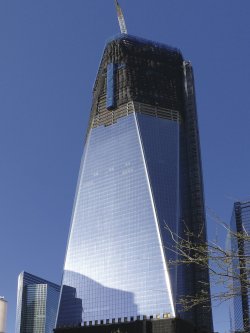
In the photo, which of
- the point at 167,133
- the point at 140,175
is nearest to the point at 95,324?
the point at 140,175

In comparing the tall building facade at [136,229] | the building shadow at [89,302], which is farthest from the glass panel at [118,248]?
the tall building facade at [136,229]

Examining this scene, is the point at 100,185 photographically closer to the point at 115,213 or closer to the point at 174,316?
the point at 115,213

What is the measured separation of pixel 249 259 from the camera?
10.9 m

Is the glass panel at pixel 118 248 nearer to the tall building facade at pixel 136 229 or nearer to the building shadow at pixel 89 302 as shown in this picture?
the building shadow at pixel 89 302

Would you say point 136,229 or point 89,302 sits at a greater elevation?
point 136,229

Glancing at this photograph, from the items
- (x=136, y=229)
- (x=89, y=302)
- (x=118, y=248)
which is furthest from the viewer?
(x=118, y=248)

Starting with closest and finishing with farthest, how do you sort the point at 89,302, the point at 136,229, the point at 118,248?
the point at 136,229 → the point at 89,302 → the point at 118,248

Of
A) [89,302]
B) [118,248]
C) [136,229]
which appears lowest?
[89,302]

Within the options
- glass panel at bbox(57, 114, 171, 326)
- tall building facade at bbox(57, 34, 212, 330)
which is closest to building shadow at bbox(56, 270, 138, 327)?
glass panel at bbox(57, 114, 171, 326)

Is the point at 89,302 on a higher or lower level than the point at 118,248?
lower

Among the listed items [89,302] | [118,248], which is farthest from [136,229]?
[89,302]

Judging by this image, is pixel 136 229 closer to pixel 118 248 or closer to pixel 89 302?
pixel 118 248

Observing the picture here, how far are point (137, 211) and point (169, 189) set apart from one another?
14.2m

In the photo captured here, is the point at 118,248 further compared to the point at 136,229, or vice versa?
the point at 118,248
